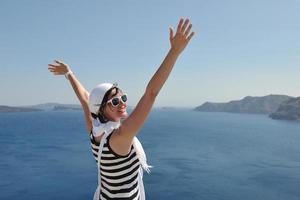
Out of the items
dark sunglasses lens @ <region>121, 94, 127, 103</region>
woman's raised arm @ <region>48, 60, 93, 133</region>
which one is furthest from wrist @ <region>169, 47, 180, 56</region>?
woman's raised arm @ <region>48, 60, 93, 133</region>

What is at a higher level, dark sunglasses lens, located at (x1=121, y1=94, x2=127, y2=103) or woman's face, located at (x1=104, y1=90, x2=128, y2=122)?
dark sunglasses lens, located at (x1=121, y1=94, x2=127, y2=103)

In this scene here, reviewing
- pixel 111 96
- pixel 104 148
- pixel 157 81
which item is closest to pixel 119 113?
pixel 111 96

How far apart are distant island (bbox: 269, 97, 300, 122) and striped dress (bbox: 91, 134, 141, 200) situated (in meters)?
171

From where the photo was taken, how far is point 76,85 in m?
3.44

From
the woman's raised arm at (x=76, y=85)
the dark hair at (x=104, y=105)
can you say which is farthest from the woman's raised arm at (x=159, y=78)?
the woman's raised arm at (x=76, y=85)

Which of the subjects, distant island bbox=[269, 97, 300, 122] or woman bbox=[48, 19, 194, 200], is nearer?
woman bbox=[48, 19, 194, 200]

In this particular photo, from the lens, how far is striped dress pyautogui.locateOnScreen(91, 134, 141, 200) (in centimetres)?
Answer: 236

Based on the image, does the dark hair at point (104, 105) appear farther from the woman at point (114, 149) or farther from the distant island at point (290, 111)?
the distant island at point (290, 111)

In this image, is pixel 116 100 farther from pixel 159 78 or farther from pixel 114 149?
pixel 159 78

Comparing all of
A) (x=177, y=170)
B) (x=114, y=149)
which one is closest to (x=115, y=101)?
(x=114, y=149)

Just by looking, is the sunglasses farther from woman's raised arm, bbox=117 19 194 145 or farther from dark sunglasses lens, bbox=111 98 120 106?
woman's raised arm, bbox=117 19 194 145

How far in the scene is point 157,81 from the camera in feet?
6.42

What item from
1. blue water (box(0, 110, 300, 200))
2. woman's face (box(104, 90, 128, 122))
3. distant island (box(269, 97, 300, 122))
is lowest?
blue water (box(0, 110, 300, 200))

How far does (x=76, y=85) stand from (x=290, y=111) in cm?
18247
